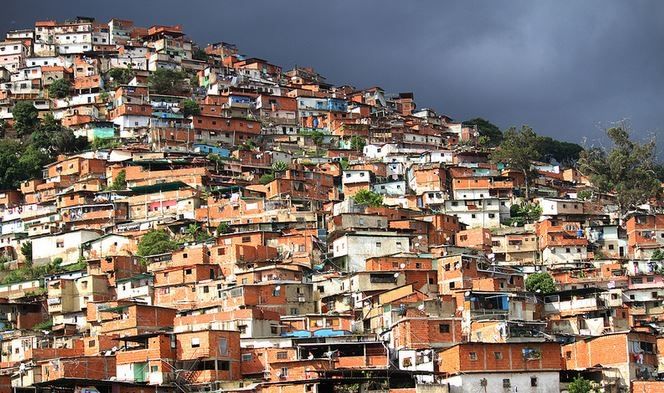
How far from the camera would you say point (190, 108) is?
78.4 metres

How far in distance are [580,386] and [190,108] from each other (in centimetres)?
4727

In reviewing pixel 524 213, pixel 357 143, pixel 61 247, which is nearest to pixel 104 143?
pixel 61 247

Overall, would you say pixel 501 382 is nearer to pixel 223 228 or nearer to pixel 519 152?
pixel 223 228

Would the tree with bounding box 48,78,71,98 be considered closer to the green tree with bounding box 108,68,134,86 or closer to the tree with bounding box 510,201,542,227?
the green tree with bounding box 108,68,134,86

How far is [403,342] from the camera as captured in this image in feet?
127

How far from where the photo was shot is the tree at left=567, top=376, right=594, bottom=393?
36.2 m

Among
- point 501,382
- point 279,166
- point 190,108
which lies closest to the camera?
point 501,382

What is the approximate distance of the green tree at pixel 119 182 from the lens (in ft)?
214

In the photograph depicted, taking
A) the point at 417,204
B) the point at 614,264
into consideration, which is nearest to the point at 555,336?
the point at 614,264

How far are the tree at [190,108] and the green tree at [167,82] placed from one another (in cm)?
606

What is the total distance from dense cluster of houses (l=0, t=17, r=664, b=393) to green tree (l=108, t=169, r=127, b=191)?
174 mm

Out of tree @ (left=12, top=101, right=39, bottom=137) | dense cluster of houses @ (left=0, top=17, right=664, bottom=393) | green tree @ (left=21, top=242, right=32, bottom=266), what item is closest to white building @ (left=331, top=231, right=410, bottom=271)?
dense cluster of houses @ (left=0, top=17, right=664, bottom=393)

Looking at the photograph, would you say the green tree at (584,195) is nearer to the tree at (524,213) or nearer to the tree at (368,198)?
the tree at (524,213)

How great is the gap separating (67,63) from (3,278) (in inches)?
1509
